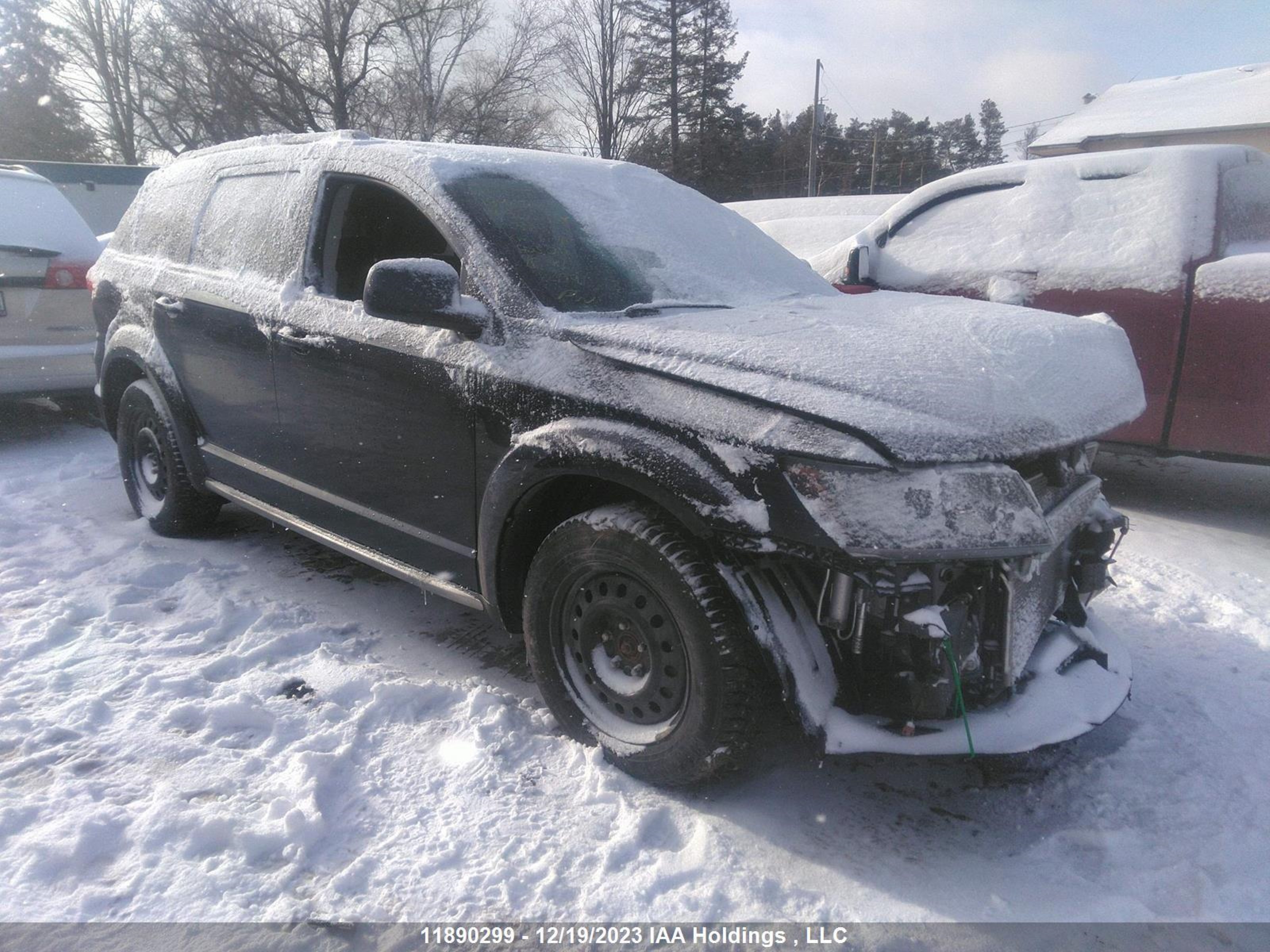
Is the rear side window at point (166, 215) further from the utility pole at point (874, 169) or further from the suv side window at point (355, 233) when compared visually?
the utility pole at point (874, 169)

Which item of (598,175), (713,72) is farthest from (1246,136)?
(598,175)

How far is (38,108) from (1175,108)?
45724 mm

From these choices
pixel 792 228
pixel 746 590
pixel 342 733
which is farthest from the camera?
pixel 792 228

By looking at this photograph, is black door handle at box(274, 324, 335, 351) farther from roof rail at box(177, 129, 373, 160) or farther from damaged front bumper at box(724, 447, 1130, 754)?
damaged front bumper at box(724, 447, 1130, 754)

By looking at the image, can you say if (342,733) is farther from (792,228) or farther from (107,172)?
(107,172)

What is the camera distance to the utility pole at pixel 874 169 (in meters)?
42.6

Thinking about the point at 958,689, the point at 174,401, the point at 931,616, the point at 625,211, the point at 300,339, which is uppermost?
the point at 625,211

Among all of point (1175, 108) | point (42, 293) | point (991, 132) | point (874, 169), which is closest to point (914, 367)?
point (42, 293)

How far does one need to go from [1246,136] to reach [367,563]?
3244 centimetres

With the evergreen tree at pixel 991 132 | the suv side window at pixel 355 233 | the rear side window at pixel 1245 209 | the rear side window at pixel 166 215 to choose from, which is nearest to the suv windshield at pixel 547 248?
the suv side window at pixel 355 233

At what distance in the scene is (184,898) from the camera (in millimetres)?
1928

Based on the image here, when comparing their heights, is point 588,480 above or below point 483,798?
above

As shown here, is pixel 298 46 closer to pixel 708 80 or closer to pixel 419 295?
pixel 708 80

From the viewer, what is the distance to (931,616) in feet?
6.23
